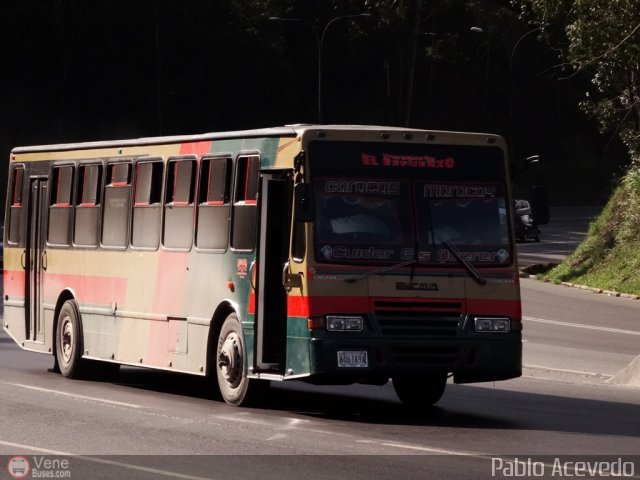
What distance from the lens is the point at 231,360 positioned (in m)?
16.0

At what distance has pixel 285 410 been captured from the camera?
1603 centimetres

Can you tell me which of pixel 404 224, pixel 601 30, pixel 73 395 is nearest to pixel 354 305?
pixel 404 224

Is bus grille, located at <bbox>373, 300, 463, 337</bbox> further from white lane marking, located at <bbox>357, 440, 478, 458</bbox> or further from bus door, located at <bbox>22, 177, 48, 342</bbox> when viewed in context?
bus door, located at <bbox>22, 177, 48, 342</bbox>

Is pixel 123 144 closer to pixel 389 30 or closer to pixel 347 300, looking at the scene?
pixel 347 300

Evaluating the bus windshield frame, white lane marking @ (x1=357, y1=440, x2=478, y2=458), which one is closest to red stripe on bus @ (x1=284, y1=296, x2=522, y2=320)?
the bus windshield frame

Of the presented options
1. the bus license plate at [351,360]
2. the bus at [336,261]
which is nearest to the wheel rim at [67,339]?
the bus at [336,261]

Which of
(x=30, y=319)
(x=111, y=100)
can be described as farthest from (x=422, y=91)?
(x=30, y=319)

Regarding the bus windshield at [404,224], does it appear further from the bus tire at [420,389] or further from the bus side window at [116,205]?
the bus side window at [116,205]

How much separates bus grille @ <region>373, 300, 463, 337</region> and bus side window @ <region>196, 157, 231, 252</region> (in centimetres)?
233

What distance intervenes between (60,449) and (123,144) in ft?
24.0

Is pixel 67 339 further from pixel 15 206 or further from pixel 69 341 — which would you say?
pixel 15 206

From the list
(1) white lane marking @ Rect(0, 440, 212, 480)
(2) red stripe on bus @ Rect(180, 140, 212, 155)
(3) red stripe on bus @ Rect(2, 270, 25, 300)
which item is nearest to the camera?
(1) white lane marking @ Rect(0, 440, 212, 480)

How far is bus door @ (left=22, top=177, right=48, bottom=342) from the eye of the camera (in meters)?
21.3

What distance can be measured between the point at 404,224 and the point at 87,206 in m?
6.18
